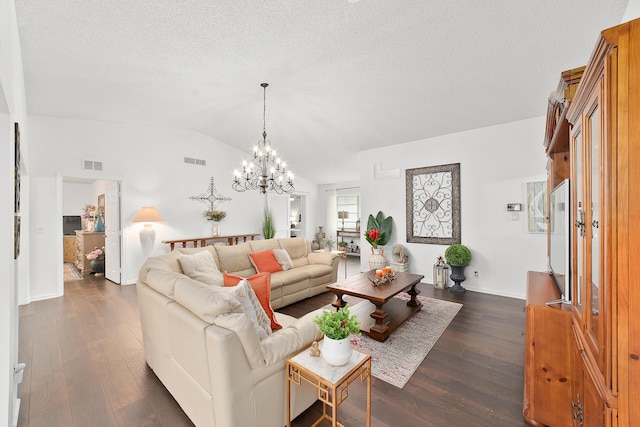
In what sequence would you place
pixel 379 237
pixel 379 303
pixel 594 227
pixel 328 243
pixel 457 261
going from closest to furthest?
pixel 594 227
pixel 379 303
pixel 457 261
pixel 379 237
pixel 328 243

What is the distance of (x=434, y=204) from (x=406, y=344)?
2955mm

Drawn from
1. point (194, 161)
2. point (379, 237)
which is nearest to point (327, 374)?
point (379, 237)

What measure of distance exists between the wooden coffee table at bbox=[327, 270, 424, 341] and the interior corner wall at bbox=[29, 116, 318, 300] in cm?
399

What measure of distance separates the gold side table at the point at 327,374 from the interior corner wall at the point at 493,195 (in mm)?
3788

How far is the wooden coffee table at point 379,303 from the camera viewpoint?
2.92 m

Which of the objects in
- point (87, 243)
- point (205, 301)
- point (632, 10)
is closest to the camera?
point (205, 301)

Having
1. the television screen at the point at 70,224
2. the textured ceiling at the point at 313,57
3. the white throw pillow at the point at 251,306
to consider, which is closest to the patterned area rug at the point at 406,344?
the white throw pillow at the point at 251,306

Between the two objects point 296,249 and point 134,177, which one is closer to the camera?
point 296,249

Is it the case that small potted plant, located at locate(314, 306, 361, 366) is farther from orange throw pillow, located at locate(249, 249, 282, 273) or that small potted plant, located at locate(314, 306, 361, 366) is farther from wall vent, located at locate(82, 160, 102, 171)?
wall vent, located at locate(82, 160, 102, 171)

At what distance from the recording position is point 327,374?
142cm

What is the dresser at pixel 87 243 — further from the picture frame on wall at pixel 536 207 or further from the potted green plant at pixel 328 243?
the picture frame on wall at pixel 536 207

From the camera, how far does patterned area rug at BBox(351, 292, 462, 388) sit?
2.30 meters

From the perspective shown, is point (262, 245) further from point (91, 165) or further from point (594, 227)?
point (594, 227)

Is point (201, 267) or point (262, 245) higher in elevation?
point (262, 245)
